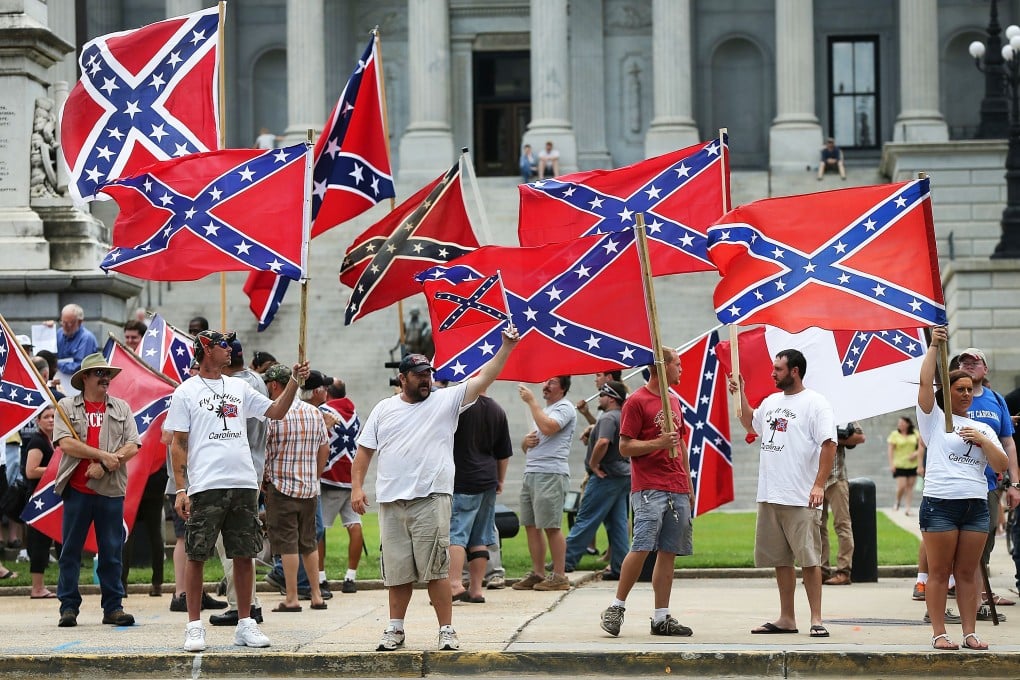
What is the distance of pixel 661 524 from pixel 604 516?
490 centimetres

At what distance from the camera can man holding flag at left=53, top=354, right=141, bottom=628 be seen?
44.4 ft

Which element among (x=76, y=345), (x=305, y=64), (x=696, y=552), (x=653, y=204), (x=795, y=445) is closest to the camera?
(x=795, y=445)

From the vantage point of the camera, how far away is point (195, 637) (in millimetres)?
11719

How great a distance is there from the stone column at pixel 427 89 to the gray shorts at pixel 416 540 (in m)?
→ 37.2

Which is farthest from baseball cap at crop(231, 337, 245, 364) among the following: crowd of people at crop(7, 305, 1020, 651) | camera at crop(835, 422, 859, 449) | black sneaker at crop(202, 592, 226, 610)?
camera at crop(835, 422, 859, 449)

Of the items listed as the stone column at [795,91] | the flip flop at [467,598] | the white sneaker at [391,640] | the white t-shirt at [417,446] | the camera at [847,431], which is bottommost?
the flip flop at [467,598]

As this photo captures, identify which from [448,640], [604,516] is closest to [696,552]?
[604,516]

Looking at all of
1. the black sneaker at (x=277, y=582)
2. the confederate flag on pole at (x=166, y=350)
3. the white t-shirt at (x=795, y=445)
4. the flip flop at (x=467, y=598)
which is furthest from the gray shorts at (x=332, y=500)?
the white t-shirt at (x=795, y=445)

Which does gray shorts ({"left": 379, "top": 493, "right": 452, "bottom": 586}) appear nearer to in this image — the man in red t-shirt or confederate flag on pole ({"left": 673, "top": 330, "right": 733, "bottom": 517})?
the man in red t-shirt

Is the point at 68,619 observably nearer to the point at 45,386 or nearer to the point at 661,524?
the point at 45,386

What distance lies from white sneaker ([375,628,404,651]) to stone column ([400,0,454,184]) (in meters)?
37.3

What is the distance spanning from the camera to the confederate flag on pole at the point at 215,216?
13.3m

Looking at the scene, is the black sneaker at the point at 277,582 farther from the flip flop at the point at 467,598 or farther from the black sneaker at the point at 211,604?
the flip flop at the point at 467,598

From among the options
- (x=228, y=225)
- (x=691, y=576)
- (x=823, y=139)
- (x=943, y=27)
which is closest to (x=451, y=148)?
(x=823, y=139)
